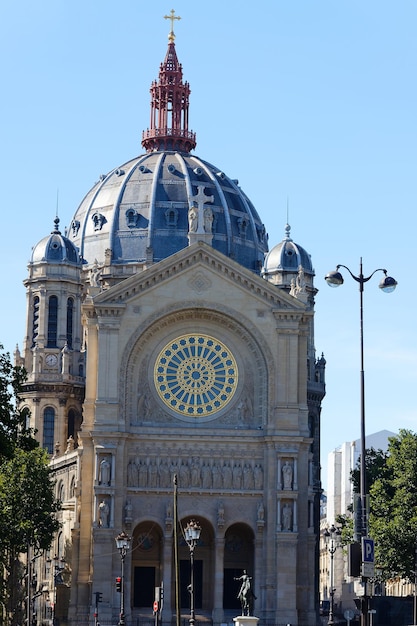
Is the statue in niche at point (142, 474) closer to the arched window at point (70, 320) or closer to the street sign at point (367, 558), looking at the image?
the arched window at point (70, 320)

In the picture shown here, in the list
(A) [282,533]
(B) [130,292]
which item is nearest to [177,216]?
(B) [130,292]

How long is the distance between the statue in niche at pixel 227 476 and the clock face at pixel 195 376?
12.0ft

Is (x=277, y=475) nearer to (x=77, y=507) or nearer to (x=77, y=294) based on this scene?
(x=77, y=507)

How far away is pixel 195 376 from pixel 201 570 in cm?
1175

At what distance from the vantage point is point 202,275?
100625mm

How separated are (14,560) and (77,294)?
25814mm

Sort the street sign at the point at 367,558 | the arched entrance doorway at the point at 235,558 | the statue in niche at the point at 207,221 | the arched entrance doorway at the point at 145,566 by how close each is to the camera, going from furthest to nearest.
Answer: the statue in niche at the point at 207,221 → the arched entrance doorway at the point at 235,558 → the arched entrance doorway at the point at 145,566 → the street sign at the point at 367,558

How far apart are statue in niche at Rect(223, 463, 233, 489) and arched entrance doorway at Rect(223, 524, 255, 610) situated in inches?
111

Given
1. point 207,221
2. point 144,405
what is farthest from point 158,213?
point 144,405

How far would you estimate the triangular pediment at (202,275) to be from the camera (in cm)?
9988

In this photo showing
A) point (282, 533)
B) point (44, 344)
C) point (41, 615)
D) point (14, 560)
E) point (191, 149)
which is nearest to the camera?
point (282, 533)

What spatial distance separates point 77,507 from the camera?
98750 millimetres

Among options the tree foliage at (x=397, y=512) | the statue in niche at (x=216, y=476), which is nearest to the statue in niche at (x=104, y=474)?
the statue in niche at (x=216, y=476)

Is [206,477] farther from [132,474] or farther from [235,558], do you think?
[235,558]
